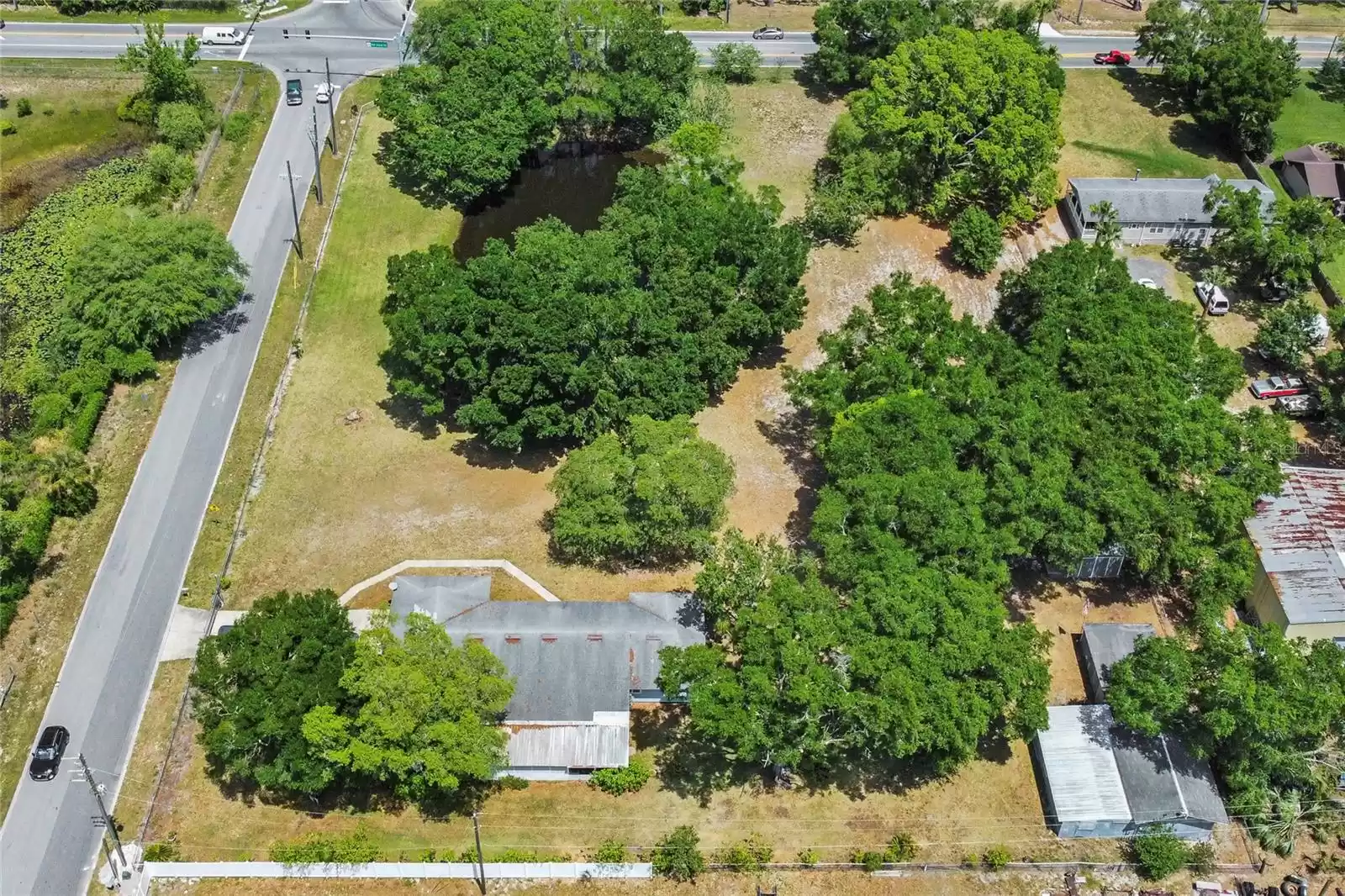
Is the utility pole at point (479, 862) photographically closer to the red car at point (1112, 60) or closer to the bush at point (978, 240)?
the bush at point (978, 240)

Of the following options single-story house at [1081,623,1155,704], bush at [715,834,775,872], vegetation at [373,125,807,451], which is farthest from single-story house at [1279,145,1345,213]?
bush at [715,834,775,872]

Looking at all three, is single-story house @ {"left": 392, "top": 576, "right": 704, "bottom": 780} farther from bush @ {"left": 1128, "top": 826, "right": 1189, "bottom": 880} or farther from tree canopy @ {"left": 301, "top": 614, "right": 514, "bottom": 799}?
bush @ {"left": 1128, "top": 826, "right": 1189, "bottom": 880}

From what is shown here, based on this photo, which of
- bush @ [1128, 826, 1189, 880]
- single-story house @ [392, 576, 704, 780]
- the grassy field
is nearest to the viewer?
bush @ [1128, 826, 1189, 880]

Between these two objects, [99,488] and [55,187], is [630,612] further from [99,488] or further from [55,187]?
[55,187]

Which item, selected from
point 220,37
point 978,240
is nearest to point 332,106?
point 220,37

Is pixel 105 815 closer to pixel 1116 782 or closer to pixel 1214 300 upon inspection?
pixel 1116 782
